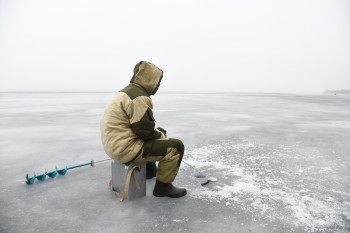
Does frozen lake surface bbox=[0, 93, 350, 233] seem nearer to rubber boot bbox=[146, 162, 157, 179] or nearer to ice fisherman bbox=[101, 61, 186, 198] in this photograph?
rubber boot bbox=[146, 162, 157, 179]

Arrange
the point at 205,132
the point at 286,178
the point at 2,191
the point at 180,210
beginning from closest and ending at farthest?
the point at 180,210 → the point at 2,191 → the point at 286,178 → the point at 205,132

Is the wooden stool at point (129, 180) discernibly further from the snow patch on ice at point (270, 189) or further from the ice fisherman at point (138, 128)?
the snow patch on ice at point (270, 189)

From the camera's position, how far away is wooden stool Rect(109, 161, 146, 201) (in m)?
2.87

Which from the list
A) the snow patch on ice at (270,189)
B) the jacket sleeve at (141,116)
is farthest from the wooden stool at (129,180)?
the snow patch on ice at (270,189)

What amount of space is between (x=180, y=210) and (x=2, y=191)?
7.17 feet

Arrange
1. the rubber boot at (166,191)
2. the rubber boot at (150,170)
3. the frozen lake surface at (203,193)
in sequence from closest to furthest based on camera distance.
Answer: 1. the frozen lake surface at (203,193)
2. the rubber boot at (166,191)
3. the rubber boot at (150,170)

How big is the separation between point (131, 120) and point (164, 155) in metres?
0.57

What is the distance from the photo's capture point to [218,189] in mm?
3270

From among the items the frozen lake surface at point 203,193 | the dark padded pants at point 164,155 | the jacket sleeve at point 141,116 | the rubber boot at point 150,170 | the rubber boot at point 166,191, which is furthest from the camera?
the rubber boot at point 150,170

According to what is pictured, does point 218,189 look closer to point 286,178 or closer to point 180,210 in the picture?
point 180,210

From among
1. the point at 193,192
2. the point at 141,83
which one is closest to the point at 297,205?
the point at 193,192

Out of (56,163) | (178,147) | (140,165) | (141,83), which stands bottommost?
(56,163)

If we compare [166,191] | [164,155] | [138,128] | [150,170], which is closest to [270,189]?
[166,191]

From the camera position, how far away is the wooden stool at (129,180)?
2.87 m
